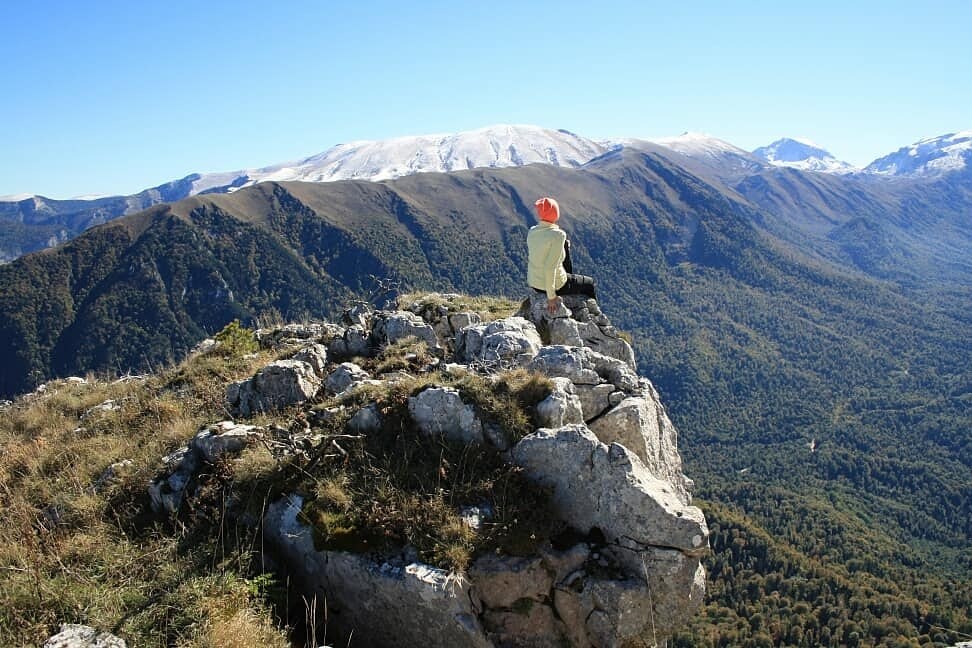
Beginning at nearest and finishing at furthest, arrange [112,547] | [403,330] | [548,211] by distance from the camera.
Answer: [112,547] < [548,211] < [403,330]

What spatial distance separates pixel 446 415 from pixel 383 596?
2.63 m

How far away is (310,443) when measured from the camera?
8.45 m

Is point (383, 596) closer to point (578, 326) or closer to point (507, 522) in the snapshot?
point (507, 522)

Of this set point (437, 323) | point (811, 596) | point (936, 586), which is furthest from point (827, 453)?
point (437, 323)

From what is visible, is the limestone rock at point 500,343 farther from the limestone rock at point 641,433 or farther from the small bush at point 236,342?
the small bush at point 236,342

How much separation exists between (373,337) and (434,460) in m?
6.55

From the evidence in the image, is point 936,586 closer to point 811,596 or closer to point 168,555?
point 811,596

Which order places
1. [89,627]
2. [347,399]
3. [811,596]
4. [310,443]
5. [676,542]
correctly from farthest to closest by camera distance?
[811,596] → [347,399] → [310,443] → [676,542] → [89,627]

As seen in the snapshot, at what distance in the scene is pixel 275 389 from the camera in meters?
10.8

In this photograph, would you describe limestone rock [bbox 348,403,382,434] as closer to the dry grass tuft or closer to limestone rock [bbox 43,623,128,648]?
the dry grass tuft

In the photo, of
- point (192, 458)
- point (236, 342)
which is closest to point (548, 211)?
point (192, 458)

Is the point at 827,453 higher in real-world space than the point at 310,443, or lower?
lower

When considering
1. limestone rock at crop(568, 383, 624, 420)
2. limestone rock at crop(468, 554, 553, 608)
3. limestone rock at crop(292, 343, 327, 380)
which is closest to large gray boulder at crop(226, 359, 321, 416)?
limestone rock at crop(292, 343, 327, 380)

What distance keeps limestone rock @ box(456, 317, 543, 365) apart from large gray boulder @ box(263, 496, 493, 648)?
14.7ft
